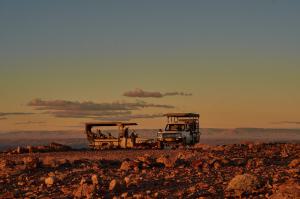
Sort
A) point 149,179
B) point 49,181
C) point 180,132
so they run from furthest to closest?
point 180,132
point 49,181
point 149,179

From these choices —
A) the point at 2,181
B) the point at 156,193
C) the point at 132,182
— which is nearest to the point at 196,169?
the point at 132,182

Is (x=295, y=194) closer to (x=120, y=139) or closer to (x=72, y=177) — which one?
(x=72, y=177)

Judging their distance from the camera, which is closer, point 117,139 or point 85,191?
point 85,191

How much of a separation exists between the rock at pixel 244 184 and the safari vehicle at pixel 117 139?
30989 mm

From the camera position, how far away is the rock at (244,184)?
15.5m

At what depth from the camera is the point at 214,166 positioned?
69.6 ft

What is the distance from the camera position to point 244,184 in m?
15.6

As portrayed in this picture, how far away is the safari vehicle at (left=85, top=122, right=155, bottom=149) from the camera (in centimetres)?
4747

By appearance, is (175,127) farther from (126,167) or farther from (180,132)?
(126,167)

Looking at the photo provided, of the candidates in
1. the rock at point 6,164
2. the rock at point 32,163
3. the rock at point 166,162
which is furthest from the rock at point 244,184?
the rock at point 6,164

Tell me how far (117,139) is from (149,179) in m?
31.6

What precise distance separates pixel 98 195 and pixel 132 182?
1696 millimetres

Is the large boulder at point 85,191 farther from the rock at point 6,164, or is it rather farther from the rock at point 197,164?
the rock at point 6,164

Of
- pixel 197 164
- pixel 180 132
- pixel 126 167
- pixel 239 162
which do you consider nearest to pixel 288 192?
pixel 197 164
